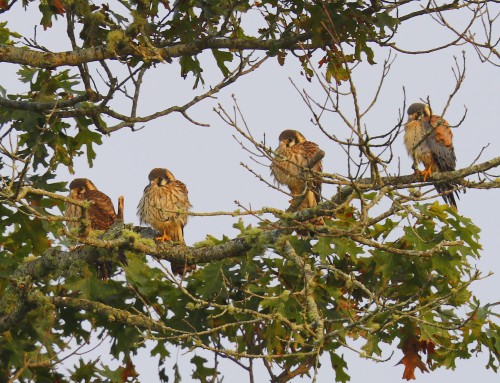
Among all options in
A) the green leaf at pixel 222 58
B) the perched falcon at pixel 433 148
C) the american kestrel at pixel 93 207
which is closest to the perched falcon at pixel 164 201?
the american kestrel at pixel 93 207

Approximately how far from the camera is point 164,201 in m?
8.73

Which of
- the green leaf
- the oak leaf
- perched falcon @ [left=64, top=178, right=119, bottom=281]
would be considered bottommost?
the oak leaf

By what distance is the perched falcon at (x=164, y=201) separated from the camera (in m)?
8.57

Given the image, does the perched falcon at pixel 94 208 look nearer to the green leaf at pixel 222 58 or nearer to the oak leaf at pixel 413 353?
the green leaf at pixel 222 58

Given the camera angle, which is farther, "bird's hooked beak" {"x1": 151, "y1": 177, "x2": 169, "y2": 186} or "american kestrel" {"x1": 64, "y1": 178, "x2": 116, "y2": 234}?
"bird's hooked beak" {"x1": 151, "y1": 177, "x2": 169, "y2": 186}

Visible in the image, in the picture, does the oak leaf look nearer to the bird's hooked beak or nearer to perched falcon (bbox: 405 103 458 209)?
perched falcon (bbox: 405 103 458 209)

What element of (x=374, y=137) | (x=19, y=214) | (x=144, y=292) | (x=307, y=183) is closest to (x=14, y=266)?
(x=19, y=214)

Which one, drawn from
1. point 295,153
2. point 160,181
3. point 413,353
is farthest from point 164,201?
point 413,353

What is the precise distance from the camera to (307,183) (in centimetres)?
502

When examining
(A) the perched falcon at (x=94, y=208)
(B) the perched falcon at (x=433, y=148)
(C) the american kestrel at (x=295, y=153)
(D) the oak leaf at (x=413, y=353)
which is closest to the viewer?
(D) the oak leaf at (x=413, y=353)

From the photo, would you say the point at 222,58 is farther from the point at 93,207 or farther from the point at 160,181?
the point at 160,181

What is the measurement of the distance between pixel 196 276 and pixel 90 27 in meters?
1.65

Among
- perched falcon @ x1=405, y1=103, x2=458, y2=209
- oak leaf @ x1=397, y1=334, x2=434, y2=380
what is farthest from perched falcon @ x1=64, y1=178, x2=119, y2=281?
perched falcon @ x1=405, y1=103, x2=458, y2=209

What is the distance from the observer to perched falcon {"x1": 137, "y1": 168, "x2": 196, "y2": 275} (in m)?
8.57
